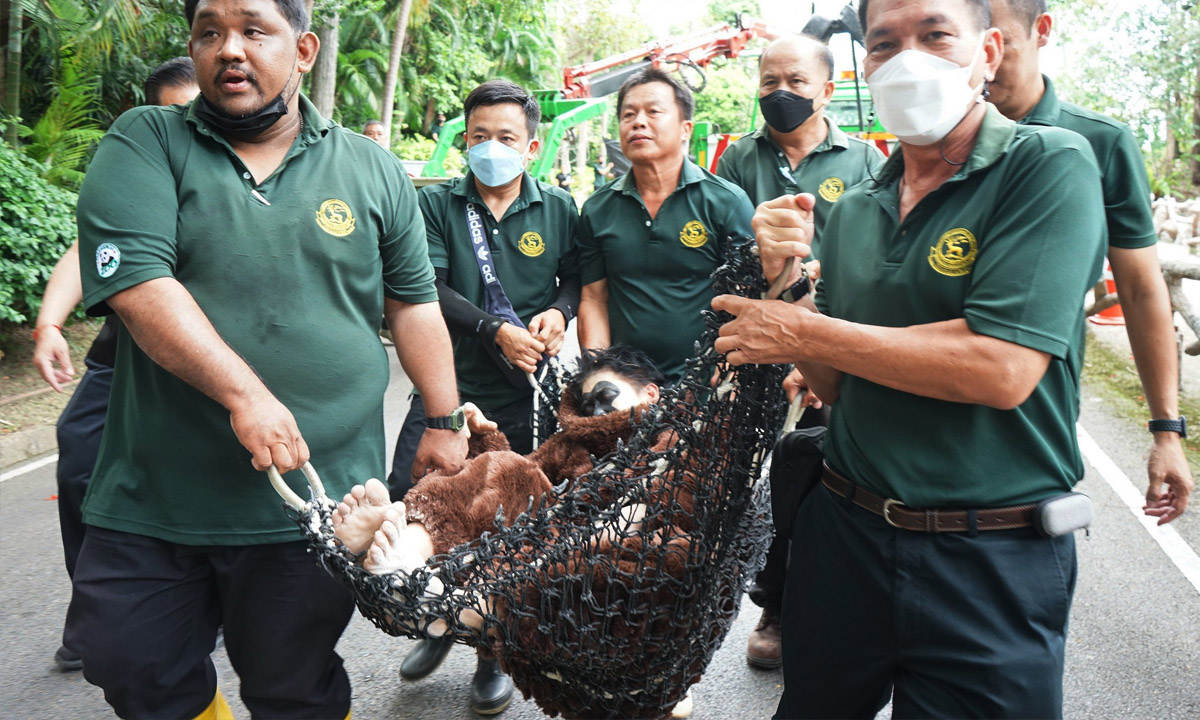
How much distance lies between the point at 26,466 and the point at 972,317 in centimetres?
592

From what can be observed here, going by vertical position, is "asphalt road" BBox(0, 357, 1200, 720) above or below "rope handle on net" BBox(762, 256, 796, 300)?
below

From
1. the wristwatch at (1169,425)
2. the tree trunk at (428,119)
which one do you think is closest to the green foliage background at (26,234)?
the wristwatch at (1169,425)

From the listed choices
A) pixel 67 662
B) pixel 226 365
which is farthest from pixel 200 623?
pixel 67 662

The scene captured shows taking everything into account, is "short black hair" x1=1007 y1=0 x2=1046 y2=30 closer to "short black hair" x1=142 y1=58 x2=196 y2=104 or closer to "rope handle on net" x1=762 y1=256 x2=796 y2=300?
"rope handle on net" x1=762 y1=256 x2=796 y2=300

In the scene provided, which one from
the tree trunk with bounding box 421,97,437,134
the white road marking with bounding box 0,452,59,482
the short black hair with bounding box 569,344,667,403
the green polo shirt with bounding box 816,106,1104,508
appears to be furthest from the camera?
the tree trunk with bounding box 421,97,437,134

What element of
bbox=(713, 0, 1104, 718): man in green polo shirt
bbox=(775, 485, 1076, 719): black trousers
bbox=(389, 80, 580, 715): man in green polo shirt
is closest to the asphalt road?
bbox=(389, 80, 580, 715): man in green polo shirt

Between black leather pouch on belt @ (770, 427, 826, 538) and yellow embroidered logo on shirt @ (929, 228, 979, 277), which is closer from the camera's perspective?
yellow embroidered logo on shirt @ (929, 228, 979, 277)

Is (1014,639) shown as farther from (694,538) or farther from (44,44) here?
(44,44)

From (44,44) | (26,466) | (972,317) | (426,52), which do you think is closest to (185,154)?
(972,317)

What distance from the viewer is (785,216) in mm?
1857

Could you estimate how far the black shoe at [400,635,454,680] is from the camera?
10.8 ft

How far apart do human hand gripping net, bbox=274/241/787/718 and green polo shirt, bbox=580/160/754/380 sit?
3.78ft

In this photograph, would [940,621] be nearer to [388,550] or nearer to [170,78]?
[388,550]

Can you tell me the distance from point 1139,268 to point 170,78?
3145 mm
